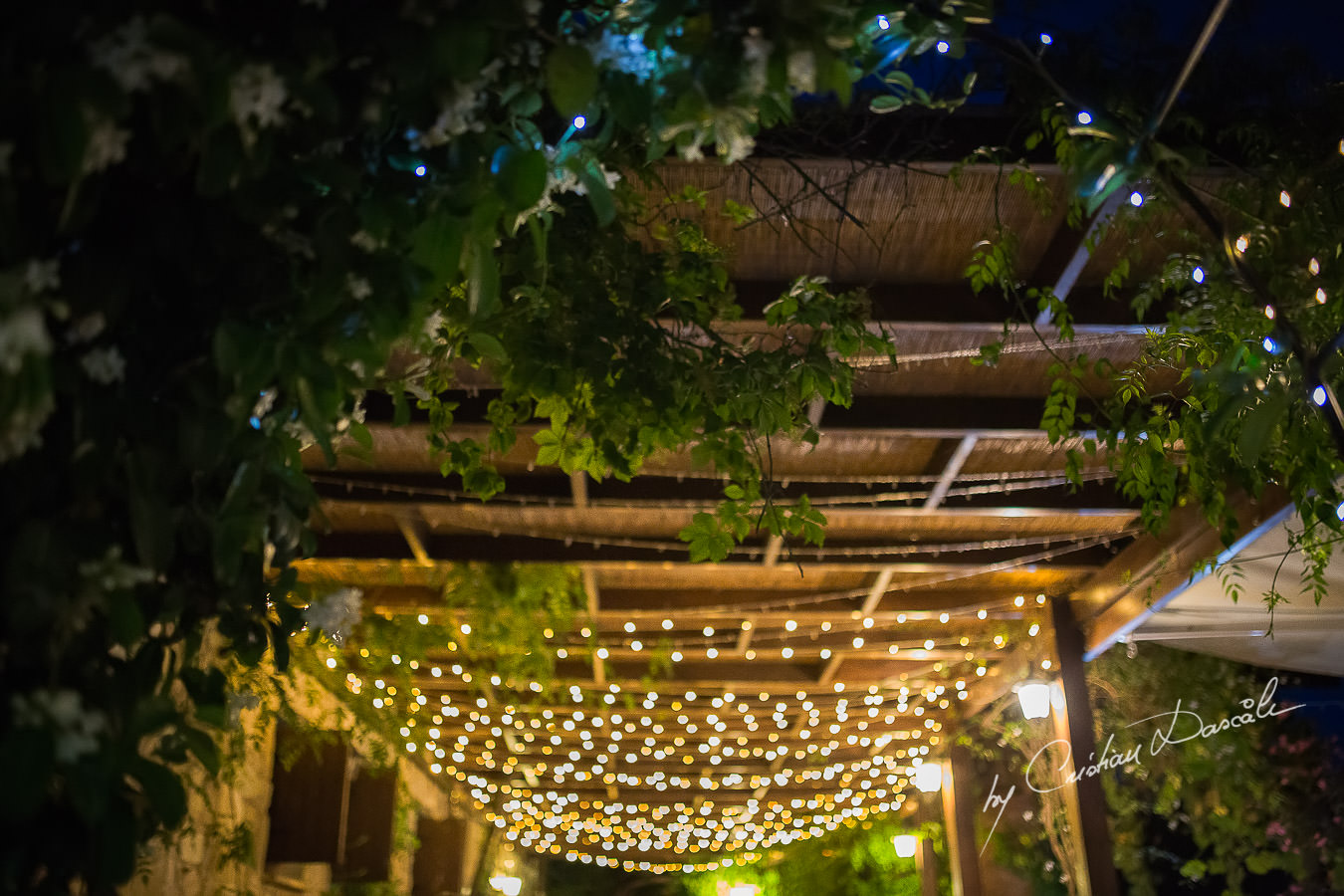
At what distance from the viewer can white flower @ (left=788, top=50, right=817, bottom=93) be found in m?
0.95

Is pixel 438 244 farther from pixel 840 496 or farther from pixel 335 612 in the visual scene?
pixel 840 496

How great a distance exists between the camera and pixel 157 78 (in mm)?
787

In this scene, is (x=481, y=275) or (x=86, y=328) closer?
(x=86, y=328)

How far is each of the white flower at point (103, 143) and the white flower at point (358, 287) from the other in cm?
23

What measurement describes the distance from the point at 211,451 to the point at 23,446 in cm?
17

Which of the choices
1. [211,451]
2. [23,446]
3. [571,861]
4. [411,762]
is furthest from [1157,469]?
[571,861]

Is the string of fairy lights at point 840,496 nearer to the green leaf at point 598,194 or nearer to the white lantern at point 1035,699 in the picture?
the white lantern at point 1035,699

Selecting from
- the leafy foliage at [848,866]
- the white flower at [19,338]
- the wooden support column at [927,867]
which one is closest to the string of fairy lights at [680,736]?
the leafy foliage at [848,866]

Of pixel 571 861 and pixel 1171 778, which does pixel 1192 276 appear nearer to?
pixel 1171 778

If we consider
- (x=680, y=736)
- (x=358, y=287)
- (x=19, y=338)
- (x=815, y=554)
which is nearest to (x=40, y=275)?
(x=19, y=338)

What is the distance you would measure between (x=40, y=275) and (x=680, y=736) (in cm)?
807

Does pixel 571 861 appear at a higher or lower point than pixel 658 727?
lower

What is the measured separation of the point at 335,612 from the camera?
1217 mm
